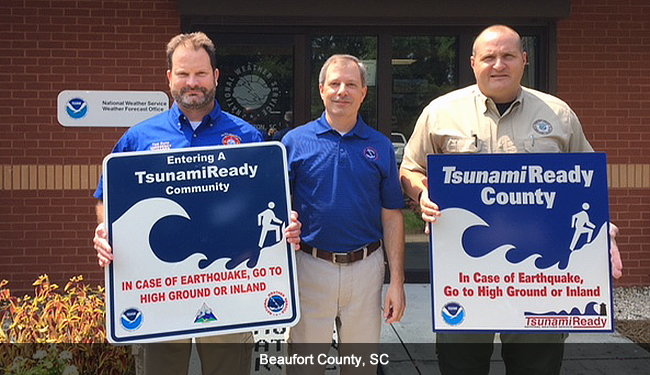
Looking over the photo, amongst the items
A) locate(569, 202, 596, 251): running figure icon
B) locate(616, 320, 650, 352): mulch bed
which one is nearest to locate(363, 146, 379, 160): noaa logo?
locate(569, 202, 596, 251): running figure icon

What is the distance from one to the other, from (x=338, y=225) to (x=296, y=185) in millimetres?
298

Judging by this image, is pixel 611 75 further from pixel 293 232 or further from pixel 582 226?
pixel 293 232

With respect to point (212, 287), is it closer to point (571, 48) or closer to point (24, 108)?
point (24, 108)

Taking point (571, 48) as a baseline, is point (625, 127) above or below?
below

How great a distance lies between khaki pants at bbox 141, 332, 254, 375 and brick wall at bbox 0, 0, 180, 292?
12.7ft

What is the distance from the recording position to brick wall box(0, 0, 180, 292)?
6629 mm

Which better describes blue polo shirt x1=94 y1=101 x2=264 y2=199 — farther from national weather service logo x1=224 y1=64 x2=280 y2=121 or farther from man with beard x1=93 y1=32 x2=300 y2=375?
national weather service logo x1=224 y1=64 x2=280 y2=121

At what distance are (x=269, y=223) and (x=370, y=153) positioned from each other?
64 centimetres

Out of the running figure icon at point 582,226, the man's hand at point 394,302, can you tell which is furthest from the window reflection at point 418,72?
the running figure icon at point 582,226

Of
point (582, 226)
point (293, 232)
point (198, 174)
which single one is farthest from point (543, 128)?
point (198, 174)

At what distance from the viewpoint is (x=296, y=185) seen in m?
3.29

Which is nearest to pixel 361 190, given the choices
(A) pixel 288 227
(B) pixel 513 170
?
(A) pixel 288 227

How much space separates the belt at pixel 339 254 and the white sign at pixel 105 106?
155 inches

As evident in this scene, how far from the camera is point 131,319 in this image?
299 cm
